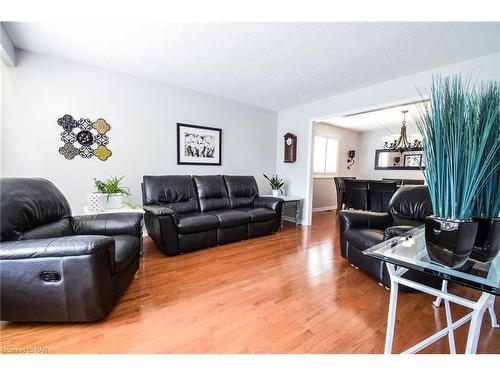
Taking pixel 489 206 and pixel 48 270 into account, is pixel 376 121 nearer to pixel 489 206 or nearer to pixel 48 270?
pixel 489 206

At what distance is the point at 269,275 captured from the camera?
7.08ft

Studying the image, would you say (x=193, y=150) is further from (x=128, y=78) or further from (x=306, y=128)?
(x=306, y=128)

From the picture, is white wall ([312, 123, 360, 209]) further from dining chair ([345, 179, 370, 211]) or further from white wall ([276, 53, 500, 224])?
white wall ([276, 53, 500, 224])

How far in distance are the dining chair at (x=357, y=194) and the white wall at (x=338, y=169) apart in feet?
3.54

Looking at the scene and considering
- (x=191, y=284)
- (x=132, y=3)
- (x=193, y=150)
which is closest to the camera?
(x=132, y=3)

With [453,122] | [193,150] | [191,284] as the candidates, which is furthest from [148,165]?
[453,122]

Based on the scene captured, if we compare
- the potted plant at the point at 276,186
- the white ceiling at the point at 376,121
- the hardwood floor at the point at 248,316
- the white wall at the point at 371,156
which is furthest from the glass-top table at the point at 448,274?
the white wall at the point at 371,156

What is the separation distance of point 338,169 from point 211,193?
4.32 m

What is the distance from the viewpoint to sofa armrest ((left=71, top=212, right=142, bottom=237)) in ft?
6.44

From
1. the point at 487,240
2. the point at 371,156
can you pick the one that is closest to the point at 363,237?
the point at 487,240

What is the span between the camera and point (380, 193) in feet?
13.8

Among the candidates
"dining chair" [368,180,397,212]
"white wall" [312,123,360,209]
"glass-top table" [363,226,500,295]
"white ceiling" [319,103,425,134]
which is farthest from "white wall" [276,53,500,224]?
"glass-top table" [363,226,500,295]
